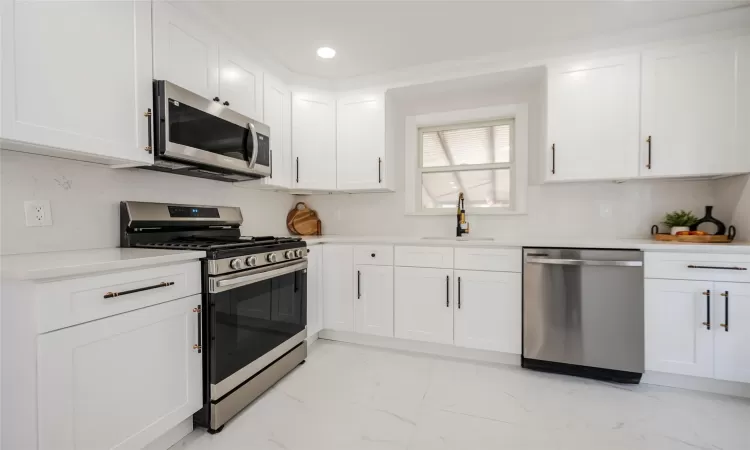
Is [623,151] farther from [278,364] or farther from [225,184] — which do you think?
[225,184]

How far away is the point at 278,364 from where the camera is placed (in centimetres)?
212

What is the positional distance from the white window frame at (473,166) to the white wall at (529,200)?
0.05m

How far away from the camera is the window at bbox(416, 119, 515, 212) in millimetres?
3047

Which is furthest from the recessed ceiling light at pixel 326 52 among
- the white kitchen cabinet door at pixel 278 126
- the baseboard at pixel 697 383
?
the baseboard at pixel 697 383

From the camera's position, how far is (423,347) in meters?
2.68

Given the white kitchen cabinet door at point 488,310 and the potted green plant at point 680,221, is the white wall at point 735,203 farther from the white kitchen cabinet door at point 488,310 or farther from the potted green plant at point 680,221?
the white kitchen cabinet door at point 488,310

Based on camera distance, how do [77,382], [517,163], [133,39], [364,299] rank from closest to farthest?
[77,382], [133,39], [364,299], [517,163]

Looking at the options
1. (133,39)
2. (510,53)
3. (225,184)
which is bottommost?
Answer: (225,184)

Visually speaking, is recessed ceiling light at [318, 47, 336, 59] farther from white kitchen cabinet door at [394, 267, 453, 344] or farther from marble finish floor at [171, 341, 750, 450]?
marble finish floor at [171, 341, 750, 450]

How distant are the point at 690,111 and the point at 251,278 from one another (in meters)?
3.06

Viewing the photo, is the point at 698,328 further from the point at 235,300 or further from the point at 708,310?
the point at 235,300

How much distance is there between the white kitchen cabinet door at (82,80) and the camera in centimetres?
125

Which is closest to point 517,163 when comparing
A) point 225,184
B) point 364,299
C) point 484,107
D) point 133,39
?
point 484,107

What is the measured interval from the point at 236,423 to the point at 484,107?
3071 millimetres
